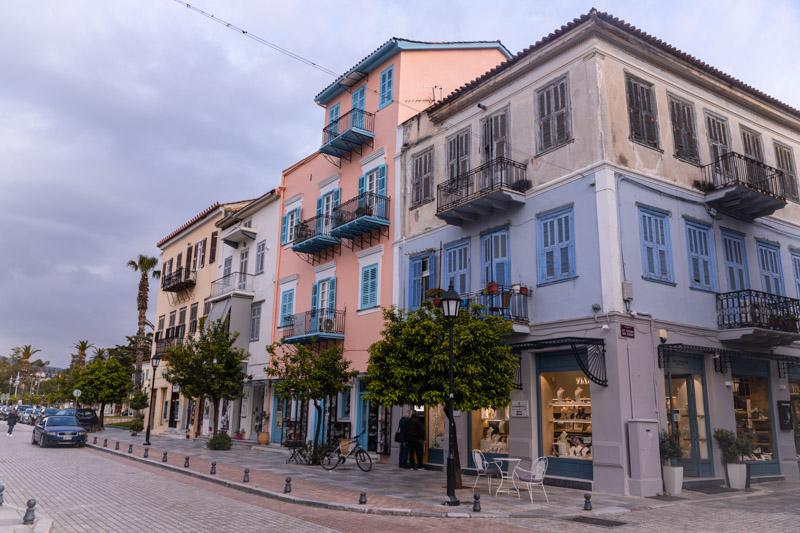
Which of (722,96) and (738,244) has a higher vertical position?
(722,96)

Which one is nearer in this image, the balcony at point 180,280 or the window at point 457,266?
the window at point 457,266

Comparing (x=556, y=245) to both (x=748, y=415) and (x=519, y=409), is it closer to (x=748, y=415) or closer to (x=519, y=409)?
(x=519, y=409)

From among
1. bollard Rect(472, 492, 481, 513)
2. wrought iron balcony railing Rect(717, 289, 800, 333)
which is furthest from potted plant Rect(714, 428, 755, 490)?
bollard Rect(472, 492, 481, 513)

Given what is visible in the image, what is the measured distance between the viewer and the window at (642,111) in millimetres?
15500

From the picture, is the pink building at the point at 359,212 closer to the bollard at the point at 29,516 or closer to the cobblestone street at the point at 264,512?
the cobblestone street at the point at 264,512

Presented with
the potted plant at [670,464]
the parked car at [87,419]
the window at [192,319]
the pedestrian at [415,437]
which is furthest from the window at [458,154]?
the parked car at [87,419]

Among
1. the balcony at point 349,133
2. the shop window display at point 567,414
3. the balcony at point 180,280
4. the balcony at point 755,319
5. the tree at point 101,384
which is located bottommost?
the shop window display at point 567,414

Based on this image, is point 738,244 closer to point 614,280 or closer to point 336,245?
point 614,280

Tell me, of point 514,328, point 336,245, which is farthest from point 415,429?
point 336,245

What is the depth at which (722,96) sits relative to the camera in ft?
59.7

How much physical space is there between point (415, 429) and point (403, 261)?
5771 mm

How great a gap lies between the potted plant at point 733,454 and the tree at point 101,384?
3389 cm

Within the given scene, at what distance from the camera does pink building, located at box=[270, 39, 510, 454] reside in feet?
71.5

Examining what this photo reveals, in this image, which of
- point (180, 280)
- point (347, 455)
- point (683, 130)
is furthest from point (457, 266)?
point (180, 280)
